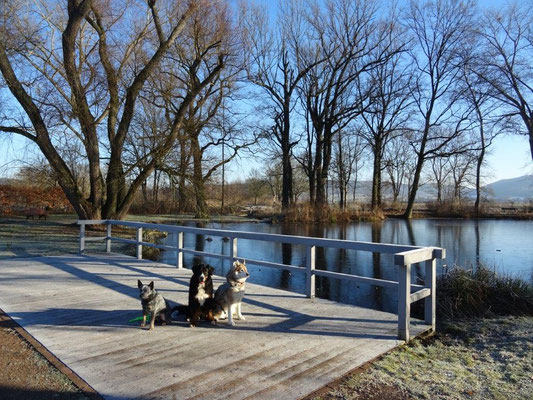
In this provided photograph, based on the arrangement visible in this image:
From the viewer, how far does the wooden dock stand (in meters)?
3.21

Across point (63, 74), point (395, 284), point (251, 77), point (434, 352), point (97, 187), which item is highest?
point (251, 77)

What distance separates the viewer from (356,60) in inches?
1261

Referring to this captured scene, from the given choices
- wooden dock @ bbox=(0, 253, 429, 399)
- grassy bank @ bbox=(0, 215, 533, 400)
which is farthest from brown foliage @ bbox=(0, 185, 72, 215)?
grassy bank @ bbox=(0, 215, 533, 400)

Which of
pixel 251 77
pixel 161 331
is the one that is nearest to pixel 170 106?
pixel 251 77

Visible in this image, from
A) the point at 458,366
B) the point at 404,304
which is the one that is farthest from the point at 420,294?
the point at 458,366

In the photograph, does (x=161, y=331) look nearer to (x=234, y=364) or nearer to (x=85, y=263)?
(x=234, y=364)

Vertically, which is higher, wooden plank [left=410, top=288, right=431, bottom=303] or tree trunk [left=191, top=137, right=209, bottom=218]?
tree trunk [left=191, top=137, right=209, bottom=218]

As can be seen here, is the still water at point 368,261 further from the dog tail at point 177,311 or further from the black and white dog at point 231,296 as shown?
the dog tail at point 177,311

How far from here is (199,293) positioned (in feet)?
15.1

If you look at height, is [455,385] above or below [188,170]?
below

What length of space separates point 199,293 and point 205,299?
0.14m

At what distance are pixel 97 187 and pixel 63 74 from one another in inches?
184

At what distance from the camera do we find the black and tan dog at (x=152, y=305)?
4367 millimetres

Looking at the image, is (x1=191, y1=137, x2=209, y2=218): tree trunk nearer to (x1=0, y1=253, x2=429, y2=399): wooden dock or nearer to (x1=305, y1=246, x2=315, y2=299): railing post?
(x1=0, y1=253, x2=429, y2=399): wooden dock
